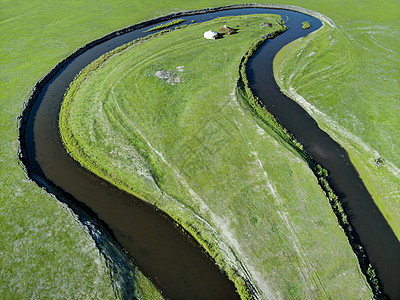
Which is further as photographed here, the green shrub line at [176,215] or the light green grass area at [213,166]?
the light green grass area at [213,166]

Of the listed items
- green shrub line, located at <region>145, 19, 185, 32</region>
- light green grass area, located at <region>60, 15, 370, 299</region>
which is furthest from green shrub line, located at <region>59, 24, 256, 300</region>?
green shrub line, located at <region>145, 19, 185, 32</region>

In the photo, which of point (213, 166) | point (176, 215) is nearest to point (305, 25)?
point (213, 166)

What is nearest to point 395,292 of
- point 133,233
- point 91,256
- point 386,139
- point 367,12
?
point 386,139

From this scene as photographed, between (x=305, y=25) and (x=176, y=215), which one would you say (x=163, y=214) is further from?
(x=305, y=25)

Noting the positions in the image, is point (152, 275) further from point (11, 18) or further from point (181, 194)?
point (11, 18)

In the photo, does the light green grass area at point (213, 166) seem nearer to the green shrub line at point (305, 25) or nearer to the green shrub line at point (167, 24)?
the green shrub line at point (167, 24)

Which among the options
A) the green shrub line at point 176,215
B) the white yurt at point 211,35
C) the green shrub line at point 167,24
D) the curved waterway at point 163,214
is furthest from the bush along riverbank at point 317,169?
the green shrub line at point 167,24
